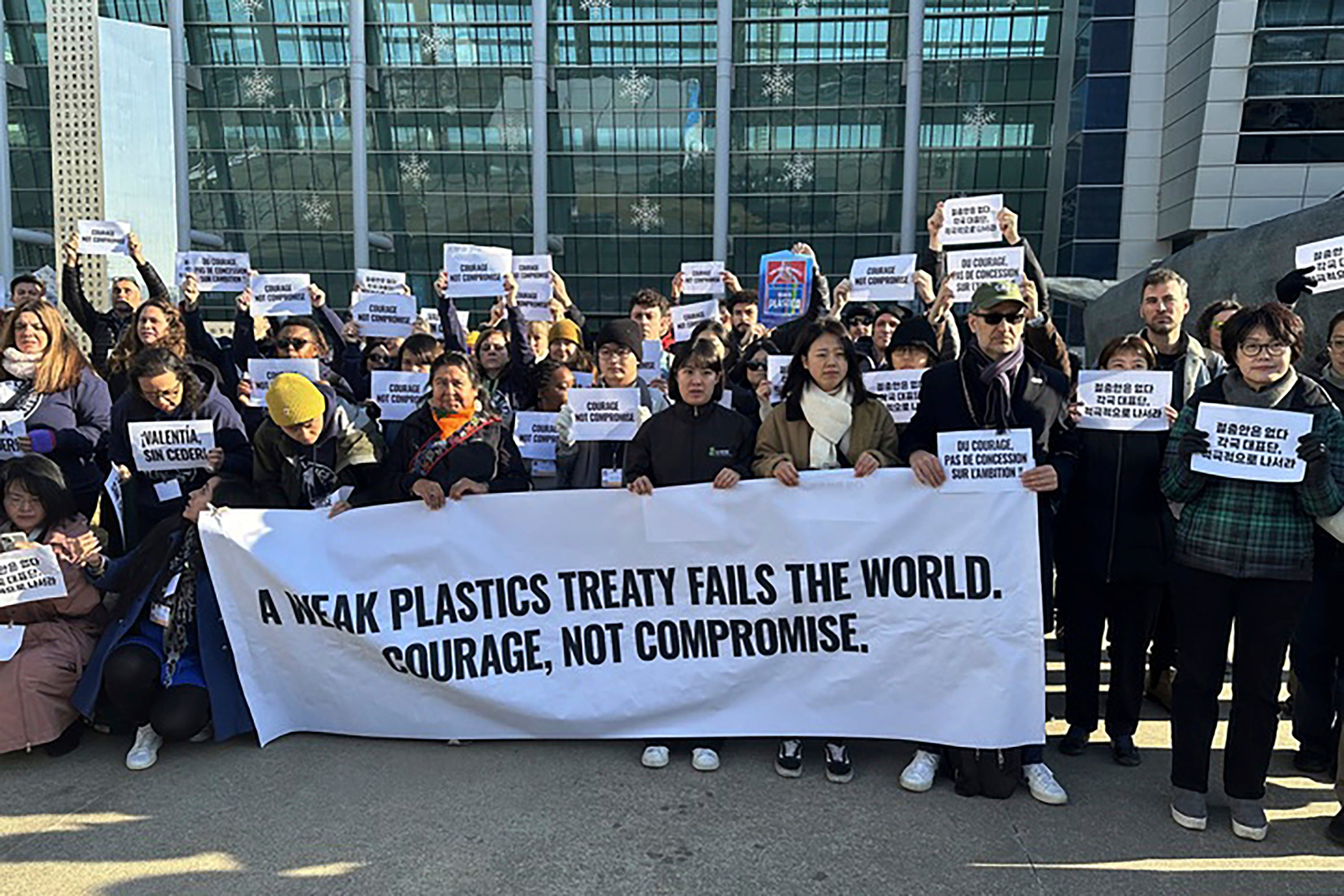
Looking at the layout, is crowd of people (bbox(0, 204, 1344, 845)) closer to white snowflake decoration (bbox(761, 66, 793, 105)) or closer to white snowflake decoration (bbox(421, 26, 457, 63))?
white snowflake decoration (bbox(761, 66, 793, 105))

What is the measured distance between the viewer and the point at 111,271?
11328mm

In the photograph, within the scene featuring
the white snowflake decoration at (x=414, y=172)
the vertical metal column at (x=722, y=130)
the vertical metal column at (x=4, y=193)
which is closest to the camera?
Answer: the vertical metal column at (x=4, y=193)

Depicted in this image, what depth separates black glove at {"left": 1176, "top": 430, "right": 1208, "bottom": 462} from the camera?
357 cm

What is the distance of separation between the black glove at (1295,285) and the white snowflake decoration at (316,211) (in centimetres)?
3620

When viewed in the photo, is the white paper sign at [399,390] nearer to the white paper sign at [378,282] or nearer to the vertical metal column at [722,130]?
the white paper sign at [378,282]

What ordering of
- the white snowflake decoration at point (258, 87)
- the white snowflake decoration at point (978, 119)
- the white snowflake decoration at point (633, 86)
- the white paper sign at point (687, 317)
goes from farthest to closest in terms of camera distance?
the white snowflake decoration at point (258, 87) < the white snowflake decoration at point (633, 86) < the white snowflake decoration at point (978, 119) < the white paper sign at point (687, 317)

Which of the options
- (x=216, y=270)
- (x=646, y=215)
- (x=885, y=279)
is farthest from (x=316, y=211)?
(x=885, y=279)

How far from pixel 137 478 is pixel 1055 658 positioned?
5302mm

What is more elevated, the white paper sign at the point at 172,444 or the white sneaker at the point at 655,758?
the white paper sign at the point at 172,444

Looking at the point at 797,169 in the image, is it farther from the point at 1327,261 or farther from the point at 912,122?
the point at 1327,261

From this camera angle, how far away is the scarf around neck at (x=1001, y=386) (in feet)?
12.8

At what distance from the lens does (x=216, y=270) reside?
7.88 metres

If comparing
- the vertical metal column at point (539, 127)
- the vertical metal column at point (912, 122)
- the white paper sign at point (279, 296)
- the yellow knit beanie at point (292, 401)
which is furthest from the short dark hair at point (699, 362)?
the vertical metal column at point (539, 127)

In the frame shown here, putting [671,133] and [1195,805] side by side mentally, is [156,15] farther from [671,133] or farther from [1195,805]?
[1195,805]
